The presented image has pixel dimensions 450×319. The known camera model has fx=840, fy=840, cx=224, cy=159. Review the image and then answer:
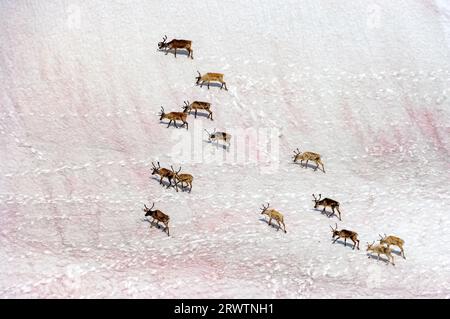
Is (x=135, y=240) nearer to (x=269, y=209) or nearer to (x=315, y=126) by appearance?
(x=269, y=209)

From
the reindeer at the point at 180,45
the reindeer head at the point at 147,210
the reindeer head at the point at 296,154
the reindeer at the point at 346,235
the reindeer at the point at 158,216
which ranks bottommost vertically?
the reindeer at the point at 346,235

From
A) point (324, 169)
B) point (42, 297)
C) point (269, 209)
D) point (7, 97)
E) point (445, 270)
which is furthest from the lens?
point (7, 97)

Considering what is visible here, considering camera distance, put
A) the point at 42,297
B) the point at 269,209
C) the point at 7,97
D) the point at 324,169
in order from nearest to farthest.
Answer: the point at 42,297, the point at 269,209, the point at 324,169, the point at 7,97

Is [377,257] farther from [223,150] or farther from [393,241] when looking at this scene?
[223,150]

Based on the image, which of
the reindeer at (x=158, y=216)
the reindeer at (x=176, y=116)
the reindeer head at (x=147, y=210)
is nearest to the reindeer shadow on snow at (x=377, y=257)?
the reindeer at (x=158, y=216)

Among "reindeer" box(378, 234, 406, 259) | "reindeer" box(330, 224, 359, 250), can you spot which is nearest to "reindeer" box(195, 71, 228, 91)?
"reindeer" box(330, 224, 359, 250)

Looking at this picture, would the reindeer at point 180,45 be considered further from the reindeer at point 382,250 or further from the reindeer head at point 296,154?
the reindeer at point 382,250

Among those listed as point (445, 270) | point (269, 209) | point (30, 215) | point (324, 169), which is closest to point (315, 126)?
point (324, 169)

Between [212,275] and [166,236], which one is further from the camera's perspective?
[166,236]

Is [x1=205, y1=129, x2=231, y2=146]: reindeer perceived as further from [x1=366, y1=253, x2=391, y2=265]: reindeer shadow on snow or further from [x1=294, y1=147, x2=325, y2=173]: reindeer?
[x1=366, y1=253, x2=391, y2=265]: reindeer shadow on snow
